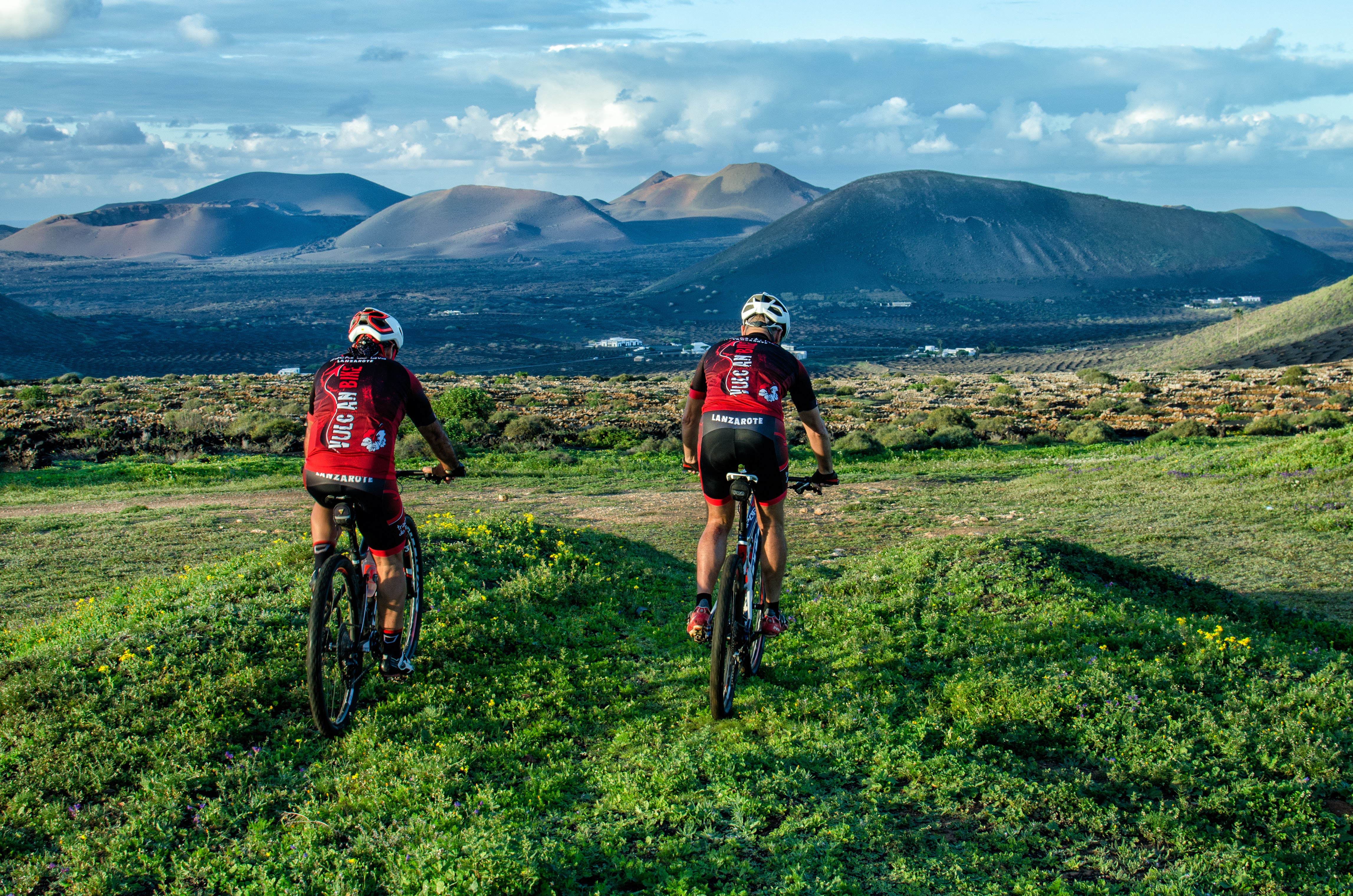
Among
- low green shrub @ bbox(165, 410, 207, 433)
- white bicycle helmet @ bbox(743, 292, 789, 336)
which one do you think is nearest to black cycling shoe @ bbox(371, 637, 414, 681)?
white bicycle helmet @ bbox(743, 292, 789, 336)

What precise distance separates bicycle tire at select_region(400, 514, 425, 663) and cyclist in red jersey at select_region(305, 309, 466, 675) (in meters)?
0.16

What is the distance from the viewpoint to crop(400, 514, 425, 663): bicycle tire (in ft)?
17.8

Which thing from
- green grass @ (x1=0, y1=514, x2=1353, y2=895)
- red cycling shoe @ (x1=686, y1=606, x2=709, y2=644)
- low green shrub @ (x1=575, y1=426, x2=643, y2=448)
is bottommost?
green grass @ (x1=0, y1=514, x2=1353, y2=895)

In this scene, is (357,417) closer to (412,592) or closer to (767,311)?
(412,592)

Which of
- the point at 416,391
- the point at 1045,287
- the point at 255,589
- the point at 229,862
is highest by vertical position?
the point at 1045,287

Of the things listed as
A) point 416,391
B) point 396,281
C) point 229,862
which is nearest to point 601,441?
point 416,391

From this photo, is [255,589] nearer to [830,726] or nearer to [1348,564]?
[830,726]

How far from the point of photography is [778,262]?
162 meters

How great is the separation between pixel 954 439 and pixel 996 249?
16011 cm

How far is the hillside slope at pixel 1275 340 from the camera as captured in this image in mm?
57125

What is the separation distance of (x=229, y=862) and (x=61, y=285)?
208604 mm

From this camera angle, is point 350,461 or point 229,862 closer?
point 229,862

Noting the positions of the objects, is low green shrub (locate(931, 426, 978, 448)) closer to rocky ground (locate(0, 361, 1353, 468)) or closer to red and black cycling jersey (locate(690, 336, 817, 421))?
rocky ground (locate(0, 361, 1353, 468))

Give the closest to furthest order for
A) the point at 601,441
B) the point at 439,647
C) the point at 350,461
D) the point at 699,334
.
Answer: the point at 350,461 < the point at 439,647 < the point at 601,441 < the point at 699,334
